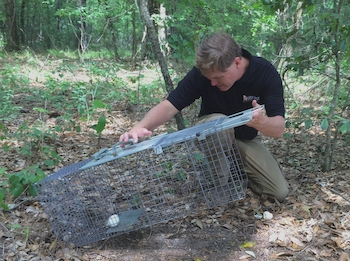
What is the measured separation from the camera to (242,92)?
2.35 meters

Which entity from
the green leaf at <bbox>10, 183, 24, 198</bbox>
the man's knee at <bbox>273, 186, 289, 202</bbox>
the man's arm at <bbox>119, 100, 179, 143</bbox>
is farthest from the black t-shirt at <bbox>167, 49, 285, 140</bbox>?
the green leaf at <bbox>10, 183, 24, 198</bbox>

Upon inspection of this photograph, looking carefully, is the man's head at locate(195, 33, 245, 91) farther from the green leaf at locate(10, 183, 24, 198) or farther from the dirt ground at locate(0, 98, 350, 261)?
the green leaf at locate(10, 183, 24, 198)

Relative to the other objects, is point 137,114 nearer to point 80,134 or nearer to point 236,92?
point 80,134

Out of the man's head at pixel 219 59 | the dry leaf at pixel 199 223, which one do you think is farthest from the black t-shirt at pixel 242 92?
the dry leaf at pixel 199 223

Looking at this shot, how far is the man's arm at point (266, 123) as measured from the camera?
1.74 metres

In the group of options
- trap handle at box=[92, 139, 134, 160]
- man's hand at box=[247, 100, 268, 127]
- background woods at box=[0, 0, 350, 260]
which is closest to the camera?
man's hand at box=[247, 100, 268, 127]

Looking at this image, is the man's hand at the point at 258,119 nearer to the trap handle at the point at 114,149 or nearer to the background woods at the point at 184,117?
the background woods at the point at 184,117

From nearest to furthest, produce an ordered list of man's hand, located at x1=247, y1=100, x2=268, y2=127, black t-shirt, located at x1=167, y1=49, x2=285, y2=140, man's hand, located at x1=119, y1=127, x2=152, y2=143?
1. man's hand, located at x1=247, y1=100, x2=268, y2=127
2. man's hand, located at x1=119, y1=127, x2=152, y2=143
3. black t-shirt, located at x1=167, y1=49, x2=285, y2=140

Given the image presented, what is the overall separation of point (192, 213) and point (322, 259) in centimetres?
89

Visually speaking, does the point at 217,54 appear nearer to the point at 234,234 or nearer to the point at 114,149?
the point at 114,149

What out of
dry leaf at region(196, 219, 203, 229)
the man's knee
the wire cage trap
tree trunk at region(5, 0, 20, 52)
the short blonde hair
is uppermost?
tree trunk at region(5, 0, 20, 52)

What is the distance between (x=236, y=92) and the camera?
2.36 metres

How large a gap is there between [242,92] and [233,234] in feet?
3.22

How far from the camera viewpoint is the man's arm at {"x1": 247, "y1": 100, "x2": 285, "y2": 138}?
68.5 inches
